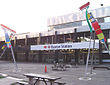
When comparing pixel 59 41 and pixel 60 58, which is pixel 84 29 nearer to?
pixel 59 41

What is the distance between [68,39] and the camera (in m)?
32.2

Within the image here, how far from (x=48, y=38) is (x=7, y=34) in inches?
730

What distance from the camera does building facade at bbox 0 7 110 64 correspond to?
28.6 meters

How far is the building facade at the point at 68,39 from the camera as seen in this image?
2862 centimetres

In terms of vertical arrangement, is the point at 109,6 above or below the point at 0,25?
above

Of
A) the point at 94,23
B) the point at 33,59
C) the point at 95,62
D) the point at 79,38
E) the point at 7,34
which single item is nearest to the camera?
the point at 94,23

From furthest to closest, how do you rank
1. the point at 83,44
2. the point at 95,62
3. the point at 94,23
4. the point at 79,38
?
the point at 79,38, the point at 95,62, the point at 83,44, the point at 94,23

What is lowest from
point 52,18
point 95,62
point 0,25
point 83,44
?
point 95,62

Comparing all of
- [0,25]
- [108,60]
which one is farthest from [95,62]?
[0,25]

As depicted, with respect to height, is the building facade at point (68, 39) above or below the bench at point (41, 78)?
above

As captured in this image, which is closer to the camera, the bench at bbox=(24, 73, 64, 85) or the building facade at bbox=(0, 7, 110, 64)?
the bench at bbox=(24, 73, 64, 85)

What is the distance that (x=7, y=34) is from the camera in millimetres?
17234

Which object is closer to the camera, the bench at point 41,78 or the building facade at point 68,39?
the bench at point 41,78

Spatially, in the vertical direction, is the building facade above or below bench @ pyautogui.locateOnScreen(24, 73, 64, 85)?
above
